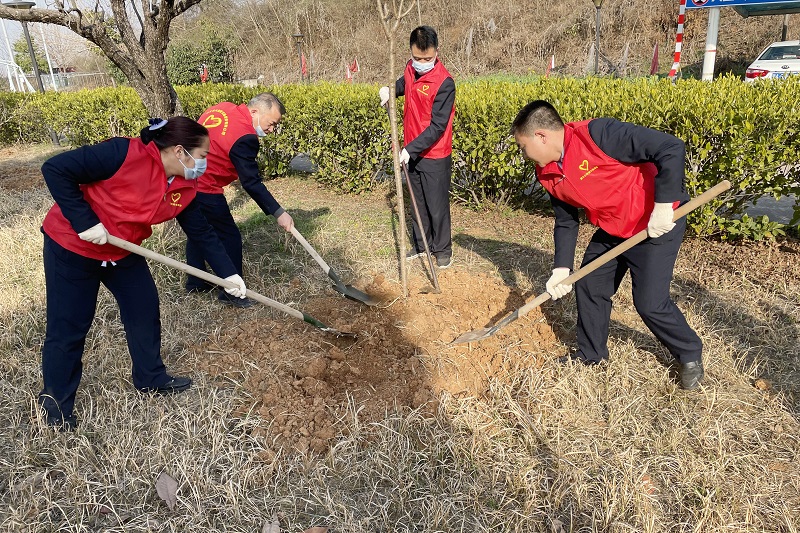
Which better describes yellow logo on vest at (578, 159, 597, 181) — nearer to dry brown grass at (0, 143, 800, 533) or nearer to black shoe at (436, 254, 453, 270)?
dry brown grass at (0, 143, 800, 533)

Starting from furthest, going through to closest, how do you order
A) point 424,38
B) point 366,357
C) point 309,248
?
point 424,38 → point 309,248 → point 366,357

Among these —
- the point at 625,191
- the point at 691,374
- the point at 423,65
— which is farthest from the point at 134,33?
the point at 691,374

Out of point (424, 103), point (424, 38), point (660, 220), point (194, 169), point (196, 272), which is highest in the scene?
point (424, 38)

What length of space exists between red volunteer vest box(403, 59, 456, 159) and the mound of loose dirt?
1.26 meters

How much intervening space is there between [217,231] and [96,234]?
5.96 feet

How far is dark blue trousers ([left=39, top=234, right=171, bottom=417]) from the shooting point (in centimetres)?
257

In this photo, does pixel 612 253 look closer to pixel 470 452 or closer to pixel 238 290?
pixel 470 452

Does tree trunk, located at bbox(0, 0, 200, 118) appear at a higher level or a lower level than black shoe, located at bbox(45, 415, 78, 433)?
higher

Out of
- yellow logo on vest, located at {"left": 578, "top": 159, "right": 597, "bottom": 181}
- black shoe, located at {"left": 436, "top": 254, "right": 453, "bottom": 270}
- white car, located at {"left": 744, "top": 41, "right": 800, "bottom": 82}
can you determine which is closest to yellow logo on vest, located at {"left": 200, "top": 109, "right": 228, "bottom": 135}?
black shoe, located at {"left": 436, "top": 254, "right": 453, "bottom": 270}

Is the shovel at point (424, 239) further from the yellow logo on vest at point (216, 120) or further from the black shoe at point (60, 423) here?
the black shoe at point (60, 423)

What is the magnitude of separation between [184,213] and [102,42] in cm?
346

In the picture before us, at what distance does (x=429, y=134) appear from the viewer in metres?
4.22

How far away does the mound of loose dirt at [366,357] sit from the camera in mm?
2854

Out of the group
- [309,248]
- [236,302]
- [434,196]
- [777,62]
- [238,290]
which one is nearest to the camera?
[238,290]
